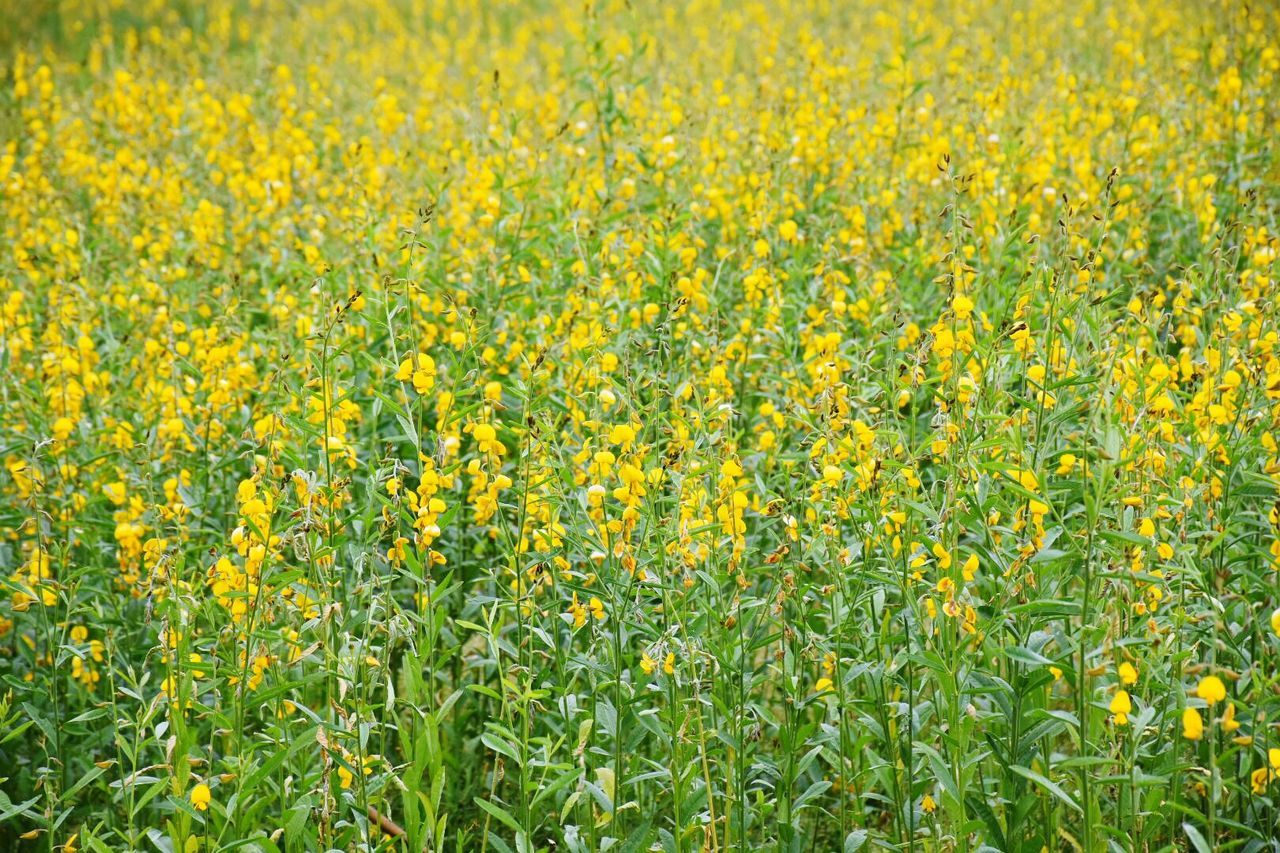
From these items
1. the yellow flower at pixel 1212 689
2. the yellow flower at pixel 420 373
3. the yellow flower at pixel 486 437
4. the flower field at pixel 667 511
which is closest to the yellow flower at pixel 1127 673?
the flower field at pixel 667 511

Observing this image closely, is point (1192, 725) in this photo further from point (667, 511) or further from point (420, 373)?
point (420, 373)

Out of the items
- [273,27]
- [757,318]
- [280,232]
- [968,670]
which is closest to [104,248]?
[280,232]

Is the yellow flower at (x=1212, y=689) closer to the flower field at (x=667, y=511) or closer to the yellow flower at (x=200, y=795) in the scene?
the flower field at (x=667, y=511)

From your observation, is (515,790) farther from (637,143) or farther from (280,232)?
(280,232)

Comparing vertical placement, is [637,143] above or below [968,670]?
above

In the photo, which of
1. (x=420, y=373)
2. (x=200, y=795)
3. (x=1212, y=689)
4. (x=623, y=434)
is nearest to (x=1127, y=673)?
(x=1212, y=689)

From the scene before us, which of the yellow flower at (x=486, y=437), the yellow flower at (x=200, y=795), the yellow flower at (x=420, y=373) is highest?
the yellow flower at (x=420, y=373)

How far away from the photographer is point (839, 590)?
269cm

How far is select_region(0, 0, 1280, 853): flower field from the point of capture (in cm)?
246

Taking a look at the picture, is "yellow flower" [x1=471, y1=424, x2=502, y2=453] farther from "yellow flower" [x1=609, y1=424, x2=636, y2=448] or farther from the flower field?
"yellow flower" [x1=609, y1=424, x2=636, y2=448]

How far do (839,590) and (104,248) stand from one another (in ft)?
13.7

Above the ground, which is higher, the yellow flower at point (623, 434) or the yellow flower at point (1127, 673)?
the yellow flower at point (623, 434)

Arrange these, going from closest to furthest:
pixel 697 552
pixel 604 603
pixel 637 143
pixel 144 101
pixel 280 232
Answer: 1. pixel 697 552
2. pixel 604 603
3. pixel 637 143
4. pixel 280 232
5. pixel 144 101

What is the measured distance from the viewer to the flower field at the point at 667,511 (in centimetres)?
246
